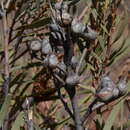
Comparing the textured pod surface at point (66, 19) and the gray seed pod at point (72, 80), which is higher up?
the textured pod surface at point (66, 19)

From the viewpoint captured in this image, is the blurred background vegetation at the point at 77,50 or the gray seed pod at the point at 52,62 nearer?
the gray seed pod at the point at 52,62

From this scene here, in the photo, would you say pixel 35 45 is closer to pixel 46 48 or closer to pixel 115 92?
pixel 46 48

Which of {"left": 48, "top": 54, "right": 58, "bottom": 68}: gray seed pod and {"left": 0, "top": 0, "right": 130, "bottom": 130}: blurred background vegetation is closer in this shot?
{"left": 48, "top": 54, "right": 58, "bottom": 68}: gray seed pod

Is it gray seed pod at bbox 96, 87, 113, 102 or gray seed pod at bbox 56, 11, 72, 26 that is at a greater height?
gray seed pod at bbox 56, 11, 72, 26

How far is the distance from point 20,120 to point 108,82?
270 millimetres

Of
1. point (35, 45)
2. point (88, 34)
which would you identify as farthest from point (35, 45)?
point (88, 34)

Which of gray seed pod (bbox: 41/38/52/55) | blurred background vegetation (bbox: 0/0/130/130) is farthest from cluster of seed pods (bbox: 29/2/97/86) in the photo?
blurred background vegetation (bbox: 0/0/130/130)

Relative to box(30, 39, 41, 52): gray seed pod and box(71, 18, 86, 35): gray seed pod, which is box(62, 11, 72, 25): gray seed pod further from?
box(30, 39, 41, 52): gray seed pod

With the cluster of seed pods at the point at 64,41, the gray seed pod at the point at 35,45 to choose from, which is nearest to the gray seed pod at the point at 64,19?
the cluster of seed pods at the point at 64,41

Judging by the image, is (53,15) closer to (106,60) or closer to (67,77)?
(67,77)

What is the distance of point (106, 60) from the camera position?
3.41 feet

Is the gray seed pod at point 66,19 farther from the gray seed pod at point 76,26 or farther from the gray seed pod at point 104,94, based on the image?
the gray seed pod at point 104,94

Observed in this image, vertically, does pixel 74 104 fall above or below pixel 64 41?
below

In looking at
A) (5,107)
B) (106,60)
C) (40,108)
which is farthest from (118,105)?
(40,108)
